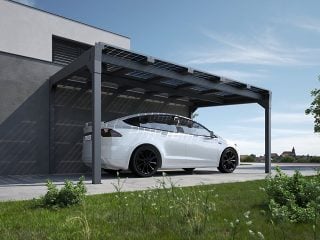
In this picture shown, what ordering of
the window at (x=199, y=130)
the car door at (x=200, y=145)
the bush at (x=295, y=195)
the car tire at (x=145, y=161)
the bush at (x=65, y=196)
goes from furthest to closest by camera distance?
the window at (x=199, y=130), the car door at (x=200, y=145), the car tire at (x=145, y=161), the bush at (x=65, y=196), the bush at (x=295, y=195)

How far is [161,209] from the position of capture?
508cm

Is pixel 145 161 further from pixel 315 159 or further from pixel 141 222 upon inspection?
pixel 315 159

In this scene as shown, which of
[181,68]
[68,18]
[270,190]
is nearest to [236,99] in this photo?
[181,68]

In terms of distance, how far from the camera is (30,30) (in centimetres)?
1459

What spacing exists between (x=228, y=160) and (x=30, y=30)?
7.95 metres

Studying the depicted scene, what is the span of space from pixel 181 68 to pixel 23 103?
445 centimetres

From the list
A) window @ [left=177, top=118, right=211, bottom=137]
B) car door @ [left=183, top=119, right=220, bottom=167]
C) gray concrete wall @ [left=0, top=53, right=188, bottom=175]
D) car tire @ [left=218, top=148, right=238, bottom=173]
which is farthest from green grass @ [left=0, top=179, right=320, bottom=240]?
car tire @ [left=218, top=148, right=238, bottom=173]

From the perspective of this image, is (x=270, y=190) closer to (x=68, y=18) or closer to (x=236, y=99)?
(x=236, y=99)

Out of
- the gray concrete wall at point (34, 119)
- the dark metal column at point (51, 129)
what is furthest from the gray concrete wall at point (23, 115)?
the dark metal column at point (51, 129)

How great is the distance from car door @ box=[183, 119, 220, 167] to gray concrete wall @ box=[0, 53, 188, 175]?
3392mm

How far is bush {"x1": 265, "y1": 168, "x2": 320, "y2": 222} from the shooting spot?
462cm

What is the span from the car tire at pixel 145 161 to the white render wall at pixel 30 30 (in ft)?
20.0

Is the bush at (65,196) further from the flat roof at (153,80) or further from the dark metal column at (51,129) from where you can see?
the dark metal column at (51,129)

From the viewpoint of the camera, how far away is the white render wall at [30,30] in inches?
556
